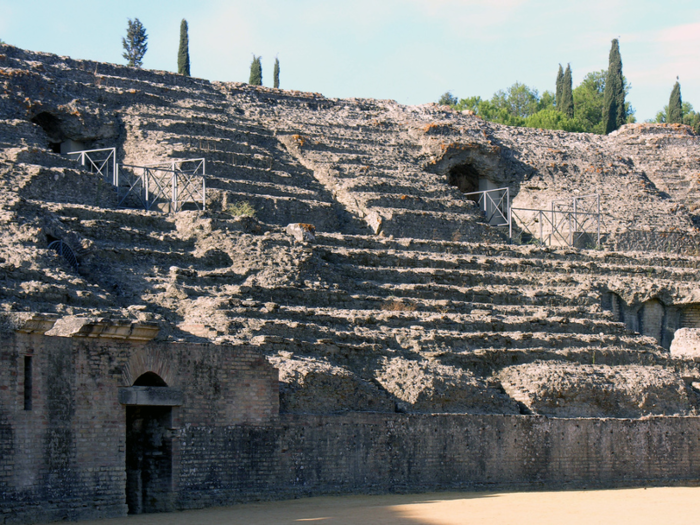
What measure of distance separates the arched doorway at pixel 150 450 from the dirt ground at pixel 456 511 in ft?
2.29

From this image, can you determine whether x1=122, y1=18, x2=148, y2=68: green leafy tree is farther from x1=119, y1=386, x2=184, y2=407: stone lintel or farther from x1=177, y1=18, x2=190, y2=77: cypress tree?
x1=119, y1=386, x2=184, y2=407: stone lintel

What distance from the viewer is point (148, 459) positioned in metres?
15.8

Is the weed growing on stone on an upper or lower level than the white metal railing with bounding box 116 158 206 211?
lower

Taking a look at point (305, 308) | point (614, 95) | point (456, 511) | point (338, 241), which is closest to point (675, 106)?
point (614, 95)

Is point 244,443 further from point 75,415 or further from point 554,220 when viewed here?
point 554,220

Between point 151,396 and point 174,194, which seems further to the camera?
point 174,194

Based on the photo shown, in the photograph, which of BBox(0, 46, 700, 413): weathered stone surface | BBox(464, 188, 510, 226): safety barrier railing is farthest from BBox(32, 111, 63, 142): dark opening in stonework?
BBox(464, 188, 510, 226): safety barrier railing

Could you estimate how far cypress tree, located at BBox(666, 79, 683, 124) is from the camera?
5642cm

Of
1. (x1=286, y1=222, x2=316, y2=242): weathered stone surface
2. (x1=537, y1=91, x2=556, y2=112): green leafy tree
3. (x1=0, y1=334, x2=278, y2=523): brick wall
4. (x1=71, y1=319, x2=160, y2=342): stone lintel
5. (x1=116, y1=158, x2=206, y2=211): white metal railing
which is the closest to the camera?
(x1=0, y1=334, x2=278, y2=523): brick wall

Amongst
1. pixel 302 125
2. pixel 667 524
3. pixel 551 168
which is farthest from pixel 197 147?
pixel 667 524

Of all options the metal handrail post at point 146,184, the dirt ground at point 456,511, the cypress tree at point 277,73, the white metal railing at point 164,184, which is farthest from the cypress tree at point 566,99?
the dirt ground at point 456,511

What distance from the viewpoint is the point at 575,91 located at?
243ft

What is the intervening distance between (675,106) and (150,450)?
47.7 m

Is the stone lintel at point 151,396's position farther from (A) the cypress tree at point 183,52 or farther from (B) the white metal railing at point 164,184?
(A) the cypress tree at point 183,52
